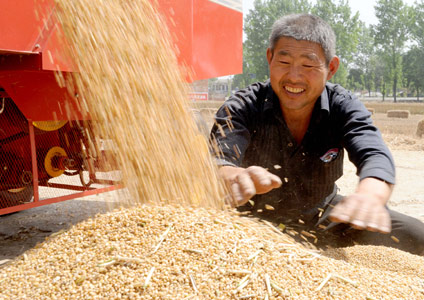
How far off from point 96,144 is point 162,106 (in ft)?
4.90

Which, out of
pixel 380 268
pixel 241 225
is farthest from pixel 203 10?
pixel 380 268

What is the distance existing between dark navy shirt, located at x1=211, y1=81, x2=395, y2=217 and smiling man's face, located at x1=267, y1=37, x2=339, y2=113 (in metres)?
0.13

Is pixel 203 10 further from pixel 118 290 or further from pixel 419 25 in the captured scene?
pixel 419 25

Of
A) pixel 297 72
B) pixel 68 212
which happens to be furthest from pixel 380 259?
pixel 68 212

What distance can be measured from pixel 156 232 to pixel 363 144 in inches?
50.8

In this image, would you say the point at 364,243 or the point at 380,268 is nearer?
the point at 380,268

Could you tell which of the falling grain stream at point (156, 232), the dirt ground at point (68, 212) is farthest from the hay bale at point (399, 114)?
the falling grain stream at point (156, 232)

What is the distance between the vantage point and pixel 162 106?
2.70m

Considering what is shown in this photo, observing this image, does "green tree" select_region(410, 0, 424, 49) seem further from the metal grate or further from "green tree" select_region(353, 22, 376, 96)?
the metal grate

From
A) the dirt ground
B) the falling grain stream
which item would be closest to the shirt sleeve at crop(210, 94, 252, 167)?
the falling grain stream

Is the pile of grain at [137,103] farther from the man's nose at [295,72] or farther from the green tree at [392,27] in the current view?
the green tree at [392,27]

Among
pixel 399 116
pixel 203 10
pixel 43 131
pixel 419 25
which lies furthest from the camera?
pixel 419 25

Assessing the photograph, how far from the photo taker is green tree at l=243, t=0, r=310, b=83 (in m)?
40.7

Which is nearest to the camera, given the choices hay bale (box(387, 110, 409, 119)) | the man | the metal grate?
the man
